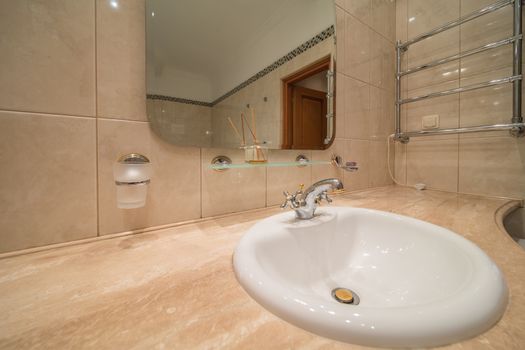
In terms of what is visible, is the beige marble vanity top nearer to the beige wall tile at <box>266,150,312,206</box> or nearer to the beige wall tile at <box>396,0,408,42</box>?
the beige wall tile at <box>266,150,312,206</box>

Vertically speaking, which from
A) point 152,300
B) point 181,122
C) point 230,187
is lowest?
point 152,300

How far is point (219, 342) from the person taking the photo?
20 centimetres

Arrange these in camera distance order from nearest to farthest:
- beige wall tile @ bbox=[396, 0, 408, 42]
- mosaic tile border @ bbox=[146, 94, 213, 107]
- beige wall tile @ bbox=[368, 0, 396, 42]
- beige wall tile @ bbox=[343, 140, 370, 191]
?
mosaic tile border @ bbox=[146, 94, 213, 107] < beige wall tile @ bbox=[343, 140, 370, 191] < beige wall tile @ bbox=[368, 0, 396, 42] < beige wall tile @ bbox=[396, 0, 408, 42]

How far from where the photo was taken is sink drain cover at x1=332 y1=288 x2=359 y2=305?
17.8 inches

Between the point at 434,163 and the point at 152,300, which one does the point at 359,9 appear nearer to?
the point at 434,163

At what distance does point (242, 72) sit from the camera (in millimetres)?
714

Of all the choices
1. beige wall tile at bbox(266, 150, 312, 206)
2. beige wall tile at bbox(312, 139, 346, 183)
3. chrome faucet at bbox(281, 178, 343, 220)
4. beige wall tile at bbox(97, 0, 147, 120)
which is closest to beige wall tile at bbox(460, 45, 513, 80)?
beige wall tile at bbox(312, 139, 346, 183)

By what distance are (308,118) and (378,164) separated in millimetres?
632

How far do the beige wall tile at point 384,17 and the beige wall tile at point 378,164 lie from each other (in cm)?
68

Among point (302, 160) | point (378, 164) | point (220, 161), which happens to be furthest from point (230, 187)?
point (378, 164)

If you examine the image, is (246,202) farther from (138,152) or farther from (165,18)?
(165,18)

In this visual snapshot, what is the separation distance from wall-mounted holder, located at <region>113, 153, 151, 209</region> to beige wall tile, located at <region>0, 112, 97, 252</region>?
0.07 m

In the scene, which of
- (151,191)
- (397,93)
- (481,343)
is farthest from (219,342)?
(397,93)

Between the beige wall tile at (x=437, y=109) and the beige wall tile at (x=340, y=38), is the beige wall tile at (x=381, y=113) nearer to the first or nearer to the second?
the beige wall tile at (x=437, y=109)
